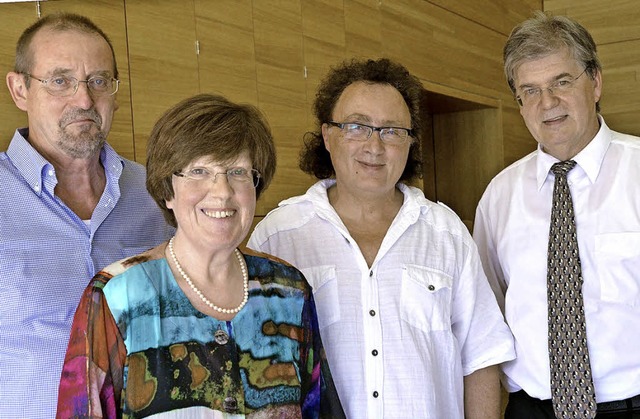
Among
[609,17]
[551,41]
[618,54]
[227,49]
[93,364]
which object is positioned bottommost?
[93,364]

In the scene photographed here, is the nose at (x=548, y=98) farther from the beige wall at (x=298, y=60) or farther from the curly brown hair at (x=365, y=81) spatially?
the beige wall at (x=298, y=60)

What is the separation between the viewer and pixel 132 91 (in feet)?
12.0

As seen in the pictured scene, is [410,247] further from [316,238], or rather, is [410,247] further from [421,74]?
[421,74]

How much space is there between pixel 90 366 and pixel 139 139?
194 centimetres

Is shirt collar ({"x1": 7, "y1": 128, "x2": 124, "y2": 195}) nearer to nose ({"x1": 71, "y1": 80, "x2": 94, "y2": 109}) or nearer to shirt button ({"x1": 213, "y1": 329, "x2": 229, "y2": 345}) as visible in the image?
nose ({"x1": 71, "y1": 80, "x2": 94, "y2": 109})

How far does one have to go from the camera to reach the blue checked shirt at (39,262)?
7.29ft

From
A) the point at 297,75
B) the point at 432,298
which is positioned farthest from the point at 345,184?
the point at 297,75

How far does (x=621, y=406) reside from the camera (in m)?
2.78

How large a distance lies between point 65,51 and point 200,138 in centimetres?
69

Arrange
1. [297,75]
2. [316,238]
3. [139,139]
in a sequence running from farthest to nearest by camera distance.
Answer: [297,75] < [139,139] < [316,238]

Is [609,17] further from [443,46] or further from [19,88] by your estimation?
[19,88]

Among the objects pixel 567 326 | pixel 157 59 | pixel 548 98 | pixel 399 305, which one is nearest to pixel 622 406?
pixel 567 326

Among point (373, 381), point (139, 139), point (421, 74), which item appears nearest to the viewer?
point (373, 381)

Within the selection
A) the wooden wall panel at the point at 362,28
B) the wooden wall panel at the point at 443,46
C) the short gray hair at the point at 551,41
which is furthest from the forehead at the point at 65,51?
the wooden wall panel at the point at 443,46
